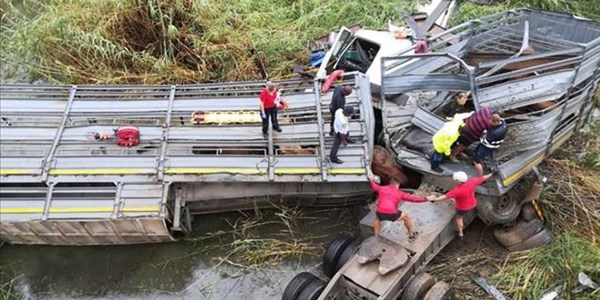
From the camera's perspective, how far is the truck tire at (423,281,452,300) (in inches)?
272

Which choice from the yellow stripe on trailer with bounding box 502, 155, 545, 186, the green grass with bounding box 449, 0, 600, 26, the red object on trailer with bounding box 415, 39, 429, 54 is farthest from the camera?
the green grass with bounding box 449, 0, 600, 26

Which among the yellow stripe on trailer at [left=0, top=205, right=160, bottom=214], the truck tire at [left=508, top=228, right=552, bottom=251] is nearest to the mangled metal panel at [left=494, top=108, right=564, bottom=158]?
the truck tire at [left=508, top=228, right=552, bottom=251]

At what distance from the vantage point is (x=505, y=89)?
7.71m

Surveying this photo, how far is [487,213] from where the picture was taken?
7.84 meters

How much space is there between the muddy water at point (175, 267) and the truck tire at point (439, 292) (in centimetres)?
190

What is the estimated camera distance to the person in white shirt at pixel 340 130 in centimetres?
801

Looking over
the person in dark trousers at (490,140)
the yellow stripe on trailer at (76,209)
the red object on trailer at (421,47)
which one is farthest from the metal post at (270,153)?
the person in dark trousers at (490,140)

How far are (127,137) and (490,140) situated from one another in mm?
5331

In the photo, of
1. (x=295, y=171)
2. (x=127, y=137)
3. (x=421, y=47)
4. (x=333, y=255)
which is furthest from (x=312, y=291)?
(x=421, y=47)

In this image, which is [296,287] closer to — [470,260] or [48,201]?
[470,260]

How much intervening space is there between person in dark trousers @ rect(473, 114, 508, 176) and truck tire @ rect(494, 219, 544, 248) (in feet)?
3.84

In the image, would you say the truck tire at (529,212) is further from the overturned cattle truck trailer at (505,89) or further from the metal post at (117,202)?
the metal post at (117,202)

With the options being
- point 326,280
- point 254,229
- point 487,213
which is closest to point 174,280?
point 254,229

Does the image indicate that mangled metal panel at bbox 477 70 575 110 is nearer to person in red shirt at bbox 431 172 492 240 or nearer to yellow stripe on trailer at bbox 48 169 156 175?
person in red shirt at bbox 431 172 492 240
